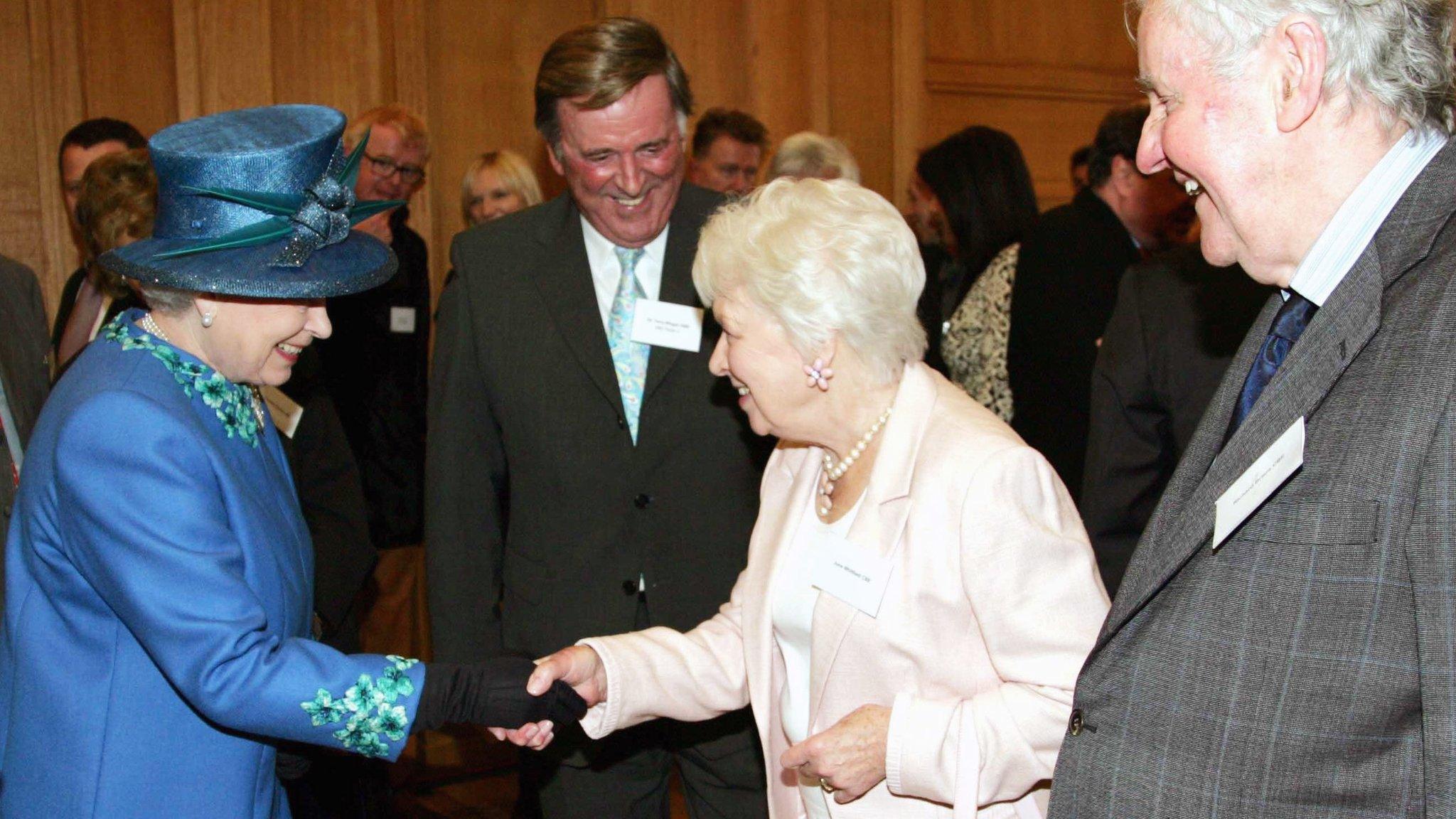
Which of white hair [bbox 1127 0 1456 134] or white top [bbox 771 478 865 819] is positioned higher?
white hair [bbox 1127 0 1456 134]

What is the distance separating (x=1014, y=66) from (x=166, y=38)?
12.5 ft

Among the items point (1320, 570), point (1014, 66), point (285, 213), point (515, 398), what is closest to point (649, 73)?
point (515, 398)

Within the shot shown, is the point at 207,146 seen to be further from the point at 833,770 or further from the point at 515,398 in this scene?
the point at 833,770

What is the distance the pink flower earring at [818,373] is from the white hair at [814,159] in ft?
7.41

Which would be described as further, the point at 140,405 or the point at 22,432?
the point at 22,432

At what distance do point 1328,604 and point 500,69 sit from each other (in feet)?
14.7

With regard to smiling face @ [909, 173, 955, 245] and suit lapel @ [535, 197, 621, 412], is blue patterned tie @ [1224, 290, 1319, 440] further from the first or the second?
smiling face @ [909, 173, 955, 245]

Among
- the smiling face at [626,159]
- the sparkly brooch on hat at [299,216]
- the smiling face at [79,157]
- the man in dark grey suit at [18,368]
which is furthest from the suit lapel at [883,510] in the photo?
the smiling face at [79,157]

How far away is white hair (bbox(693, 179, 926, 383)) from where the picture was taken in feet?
6.30

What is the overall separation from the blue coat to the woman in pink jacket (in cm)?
41

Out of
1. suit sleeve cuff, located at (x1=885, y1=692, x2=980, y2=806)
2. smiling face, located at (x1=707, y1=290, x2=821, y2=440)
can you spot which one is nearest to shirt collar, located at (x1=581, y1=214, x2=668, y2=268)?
smiling face, located at (x1=707, y1=290, x2=821, y2=440)

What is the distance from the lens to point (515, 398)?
2.50m

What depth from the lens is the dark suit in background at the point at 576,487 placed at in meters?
2.46

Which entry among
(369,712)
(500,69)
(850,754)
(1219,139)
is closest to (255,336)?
(369,712)
